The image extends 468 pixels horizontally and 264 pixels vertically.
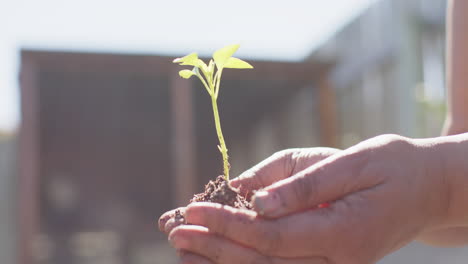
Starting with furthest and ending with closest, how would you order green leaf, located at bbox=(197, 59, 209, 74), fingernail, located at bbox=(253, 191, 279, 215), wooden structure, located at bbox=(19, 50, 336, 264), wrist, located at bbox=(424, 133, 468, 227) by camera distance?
wooden structure, located at bbox=(19, 50, 336, 264) → green leaf, located at bbox=(197, 59, 209, 74) → wrist, located at bbox=(424, 133, 468, 227) → fingernail, located at bbox=(253, 191, 279, 215)

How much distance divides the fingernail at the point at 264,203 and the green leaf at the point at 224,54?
1.16 feet

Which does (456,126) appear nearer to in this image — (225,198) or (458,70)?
(458,70)

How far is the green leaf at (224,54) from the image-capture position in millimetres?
1027

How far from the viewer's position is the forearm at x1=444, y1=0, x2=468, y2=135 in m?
1.49

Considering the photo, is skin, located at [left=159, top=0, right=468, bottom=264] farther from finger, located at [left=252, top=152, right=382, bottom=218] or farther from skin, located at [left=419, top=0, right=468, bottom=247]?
skin, located at [left=419, top=0, right=468, bottom=247]

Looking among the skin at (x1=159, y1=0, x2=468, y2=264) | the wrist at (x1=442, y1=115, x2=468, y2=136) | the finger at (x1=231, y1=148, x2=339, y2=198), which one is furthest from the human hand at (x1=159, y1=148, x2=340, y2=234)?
the wrist at (x1=442, y1=115, x2=468, y2=136)

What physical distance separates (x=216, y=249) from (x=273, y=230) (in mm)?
113

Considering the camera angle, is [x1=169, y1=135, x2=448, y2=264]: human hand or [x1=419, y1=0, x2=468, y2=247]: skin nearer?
[x1=169, y1=135, x2=448, y2=264]: human hand

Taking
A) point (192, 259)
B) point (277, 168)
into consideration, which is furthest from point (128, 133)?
point (192, 259)

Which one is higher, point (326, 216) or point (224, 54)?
point (224, 54)

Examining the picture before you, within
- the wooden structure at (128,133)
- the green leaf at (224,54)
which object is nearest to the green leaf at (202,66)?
the green leaf at (224,54)

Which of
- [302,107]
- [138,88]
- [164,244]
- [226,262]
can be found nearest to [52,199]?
[164,244]

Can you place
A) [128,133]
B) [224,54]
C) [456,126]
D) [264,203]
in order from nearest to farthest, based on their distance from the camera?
[264,203]
[224,54]
[456,126]
[128,133]

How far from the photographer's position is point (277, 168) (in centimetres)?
115
